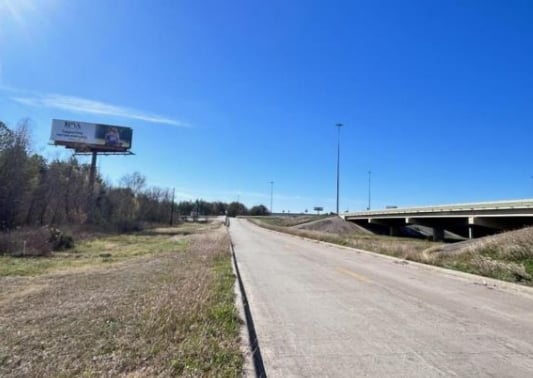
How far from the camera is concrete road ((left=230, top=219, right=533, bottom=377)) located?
4.65m

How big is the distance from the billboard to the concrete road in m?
55.7

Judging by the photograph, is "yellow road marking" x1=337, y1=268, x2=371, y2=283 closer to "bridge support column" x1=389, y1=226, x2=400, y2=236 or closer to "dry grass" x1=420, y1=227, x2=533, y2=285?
"dry grass" x1=420, y1=227, x2=533, y2=285

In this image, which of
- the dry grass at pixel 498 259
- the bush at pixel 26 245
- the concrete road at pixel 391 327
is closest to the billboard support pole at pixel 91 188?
the bush at pixel 26 245

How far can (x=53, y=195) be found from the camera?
162 ft

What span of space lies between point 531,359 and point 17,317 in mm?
7700

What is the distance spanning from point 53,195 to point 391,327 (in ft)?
169

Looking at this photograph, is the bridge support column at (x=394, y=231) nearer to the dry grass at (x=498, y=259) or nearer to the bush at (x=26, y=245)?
the dry grass at (x=498, y=259)

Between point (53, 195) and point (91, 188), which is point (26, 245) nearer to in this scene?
point (53, 195)

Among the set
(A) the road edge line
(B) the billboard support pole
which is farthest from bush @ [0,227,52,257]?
(B) the billboard support pole

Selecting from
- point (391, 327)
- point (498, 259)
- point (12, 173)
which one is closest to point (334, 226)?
point (12, 173)

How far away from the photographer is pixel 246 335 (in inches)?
227

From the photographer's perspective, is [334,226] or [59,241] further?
[334,226]

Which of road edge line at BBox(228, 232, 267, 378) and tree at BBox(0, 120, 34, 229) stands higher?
tree at BBox(0, 120, 34, 229)

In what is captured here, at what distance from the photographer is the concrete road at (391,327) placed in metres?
4.65
